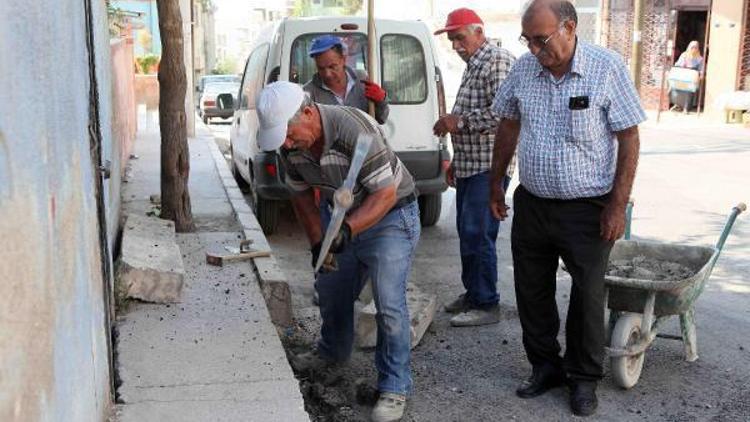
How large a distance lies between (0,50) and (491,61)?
141 inches

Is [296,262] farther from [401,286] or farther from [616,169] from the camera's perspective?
[616,169]

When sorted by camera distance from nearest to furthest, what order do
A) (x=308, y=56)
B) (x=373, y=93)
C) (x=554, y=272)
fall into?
(x=554, y=272) → (x=373, y=93) → (x=308, y=56)

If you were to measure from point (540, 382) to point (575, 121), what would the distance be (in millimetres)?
1370

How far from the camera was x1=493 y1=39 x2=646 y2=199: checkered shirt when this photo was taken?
3.66 metres

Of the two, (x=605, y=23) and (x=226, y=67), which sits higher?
(x=605, y=23)

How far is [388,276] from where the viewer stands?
3.75m

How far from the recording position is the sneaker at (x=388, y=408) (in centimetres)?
383

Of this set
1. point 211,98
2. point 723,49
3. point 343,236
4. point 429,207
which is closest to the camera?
point 343,236

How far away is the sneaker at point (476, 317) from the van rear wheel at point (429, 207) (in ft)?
9.64

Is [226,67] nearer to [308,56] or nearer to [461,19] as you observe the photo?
[308,56]

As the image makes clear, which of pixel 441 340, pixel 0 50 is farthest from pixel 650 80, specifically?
pixel 0 50

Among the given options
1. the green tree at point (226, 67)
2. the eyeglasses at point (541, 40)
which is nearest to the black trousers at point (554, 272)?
the eyeglasses at point (541, 40)

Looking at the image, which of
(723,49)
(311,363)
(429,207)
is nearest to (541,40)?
(311,363)

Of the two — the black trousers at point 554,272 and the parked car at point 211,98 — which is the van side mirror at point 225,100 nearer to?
the black trousers at point 554,272
